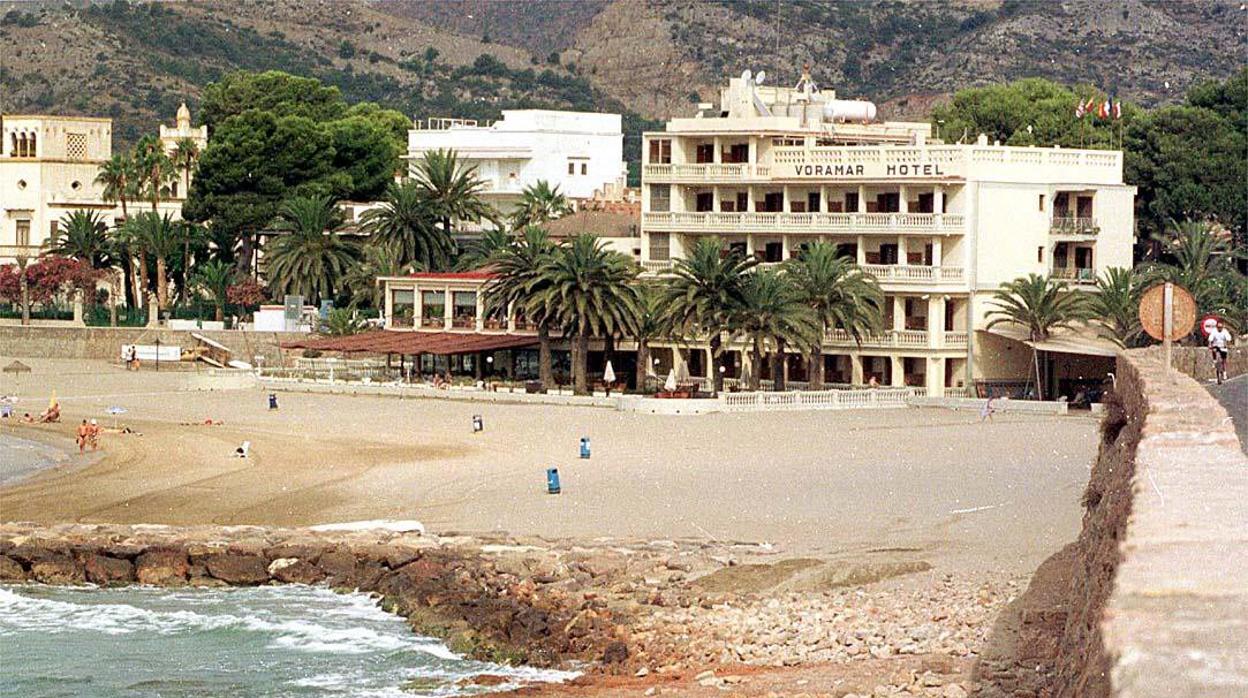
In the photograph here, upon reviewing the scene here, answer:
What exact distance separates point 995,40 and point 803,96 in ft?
381

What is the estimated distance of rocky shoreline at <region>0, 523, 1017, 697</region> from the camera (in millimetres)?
26547

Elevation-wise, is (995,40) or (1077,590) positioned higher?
(995,40)

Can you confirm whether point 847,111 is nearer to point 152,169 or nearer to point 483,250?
point 483,250

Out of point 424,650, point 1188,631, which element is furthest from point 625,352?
point 1188,631

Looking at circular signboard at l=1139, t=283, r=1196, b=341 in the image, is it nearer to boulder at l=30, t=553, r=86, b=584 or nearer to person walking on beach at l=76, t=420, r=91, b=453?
boulder at l=30, t=553, r=86, b=584

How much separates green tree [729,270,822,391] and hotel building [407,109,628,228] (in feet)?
100

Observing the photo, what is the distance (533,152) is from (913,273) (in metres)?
31.0

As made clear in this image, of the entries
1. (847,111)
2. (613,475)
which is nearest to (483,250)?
(847,111)

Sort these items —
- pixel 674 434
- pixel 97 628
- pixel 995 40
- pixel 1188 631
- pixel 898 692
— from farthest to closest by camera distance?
pixel 995 40 → pixel 674 434 → pixel 97 628 → pixel 898 692 → pixel 1188 631

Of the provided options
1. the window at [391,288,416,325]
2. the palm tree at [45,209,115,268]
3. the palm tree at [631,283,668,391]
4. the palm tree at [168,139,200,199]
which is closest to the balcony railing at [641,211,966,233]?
the palm tree at [631,283,668,391]

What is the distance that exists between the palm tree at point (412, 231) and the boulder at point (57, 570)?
4049cm

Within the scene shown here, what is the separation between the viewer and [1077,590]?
23.6m

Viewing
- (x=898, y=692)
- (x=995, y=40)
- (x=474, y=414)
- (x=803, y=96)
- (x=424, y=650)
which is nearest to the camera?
(x=898, y=692)

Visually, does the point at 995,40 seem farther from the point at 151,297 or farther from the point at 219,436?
the point at 219,436
